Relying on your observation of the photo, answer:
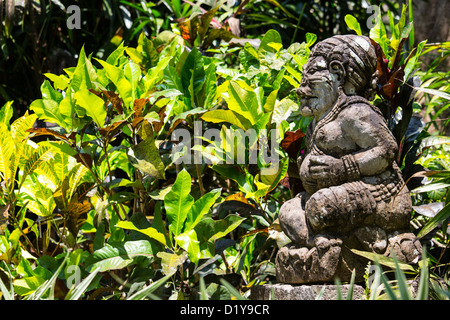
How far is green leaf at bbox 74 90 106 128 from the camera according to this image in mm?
2072

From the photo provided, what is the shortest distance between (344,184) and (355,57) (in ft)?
1.57

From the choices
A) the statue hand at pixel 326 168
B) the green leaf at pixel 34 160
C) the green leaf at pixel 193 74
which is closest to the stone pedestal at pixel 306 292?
the statue hand at pixel 326 168

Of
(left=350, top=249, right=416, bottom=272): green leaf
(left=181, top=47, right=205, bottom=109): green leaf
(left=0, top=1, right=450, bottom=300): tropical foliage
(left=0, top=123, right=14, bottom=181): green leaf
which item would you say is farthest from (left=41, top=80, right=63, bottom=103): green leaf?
(left=350, top=249, right=416, bottom=272): green leaf

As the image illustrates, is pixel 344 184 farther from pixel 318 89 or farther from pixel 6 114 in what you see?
pixel 6 114

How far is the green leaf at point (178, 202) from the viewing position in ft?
6.52

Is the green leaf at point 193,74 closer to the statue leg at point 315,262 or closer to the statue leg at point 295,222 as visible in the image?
the statue leg at point 295,222

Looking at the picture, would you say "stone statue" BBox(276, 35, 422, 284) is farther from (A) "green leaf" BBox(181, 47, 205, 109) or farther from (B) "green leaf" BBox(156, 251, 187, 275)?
(A) "green leaf" BBox(181, 47, 205, 109)

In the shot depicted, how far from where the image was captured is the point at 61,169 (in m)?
2.38

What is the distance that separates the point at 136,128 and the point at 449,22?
3.86 m

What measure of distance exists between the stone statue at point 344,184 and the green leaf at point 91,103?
0.79 meters

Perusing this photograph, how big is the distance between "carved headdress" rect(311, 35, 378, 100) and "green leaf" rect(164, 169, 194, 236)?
2.31ft

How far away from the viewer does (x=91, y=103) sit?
2.08 meters

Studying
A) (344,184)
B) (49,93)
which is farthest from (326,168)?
(49,93)
